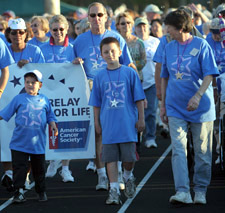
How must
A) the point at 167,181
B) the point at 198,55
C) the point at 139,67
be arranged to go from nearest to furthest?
the point at 198,55 < the point at 167,181 < the point at 139,67

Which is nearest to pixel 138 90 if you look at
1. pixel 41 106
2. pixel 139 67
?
pixel 41 106

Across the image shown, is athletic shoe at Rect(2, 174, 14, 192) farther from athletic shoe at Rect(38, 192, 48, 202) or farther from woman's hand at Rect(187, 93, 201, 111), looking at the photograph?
woman's hand at Rect(187, 93, 201, 111)

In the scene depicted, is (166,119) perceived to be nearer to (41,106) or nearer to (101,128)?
(101,128)

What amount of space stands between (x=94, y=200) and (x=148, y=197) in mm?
663

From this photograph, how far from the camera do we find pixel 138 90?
945cm

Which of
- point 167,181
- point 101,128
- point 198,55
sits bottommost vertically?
point 167,181

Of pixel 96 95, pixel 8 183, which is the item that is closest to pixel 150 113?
pixel 8 183

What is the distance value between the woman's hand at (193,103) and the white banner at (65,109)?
89.8 inches

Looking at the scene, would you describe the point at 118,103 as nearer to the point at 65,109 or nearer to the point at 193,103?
the point at 193,103

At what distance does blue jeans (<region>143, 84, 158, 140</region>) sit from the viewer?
1491cm

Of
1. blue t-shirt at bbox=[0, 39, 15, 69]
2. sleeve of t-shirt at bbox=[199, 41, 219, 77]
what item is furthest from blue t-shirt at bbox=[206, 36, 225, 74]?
blue t-shirt at bbox=[0, 39, 15, 69]

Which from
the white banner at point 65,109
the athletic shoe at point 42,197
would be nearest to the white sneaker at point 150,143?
the white banner at point 65,109

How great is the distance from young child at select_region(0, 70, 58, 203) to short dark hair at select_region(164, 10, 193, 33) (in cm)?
175

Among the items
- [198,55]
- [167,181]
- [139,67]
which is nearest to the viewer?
[198,55]
